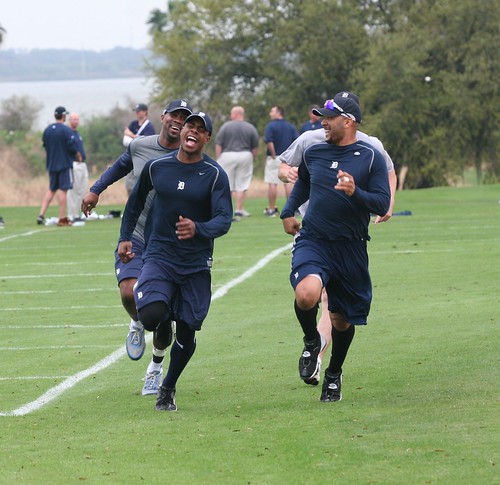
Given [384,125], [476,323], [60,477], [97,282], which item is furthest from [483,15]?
[60,477]

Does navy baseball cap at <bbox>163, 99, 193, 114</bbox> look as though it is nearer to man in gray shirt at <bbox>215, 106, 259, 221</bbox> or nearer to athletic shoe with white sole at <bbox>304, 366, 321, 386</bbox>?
athletic shoe with white sole at <bbox>304, 366, 321, 386</bbox>

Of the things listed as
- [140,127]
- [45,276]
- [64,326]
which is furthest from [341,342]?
[140,127]

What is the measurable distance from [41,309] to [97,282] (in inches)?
92.7

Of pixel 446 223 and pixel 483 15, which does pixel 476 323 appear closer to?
pixel 446 223

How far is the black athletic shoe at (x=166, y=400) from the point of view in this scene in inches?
364

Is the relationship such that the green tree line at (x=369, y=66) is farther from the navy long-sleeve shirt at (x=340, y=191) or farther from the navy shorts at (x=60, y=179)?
the navy long-sleeve shirt at (x=340, y=191)

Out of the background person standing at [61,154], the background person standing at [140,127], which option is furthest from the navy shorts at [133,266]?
the background person standing at [61,154]

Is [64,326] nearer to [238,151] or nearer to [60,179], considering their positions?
[60,179]

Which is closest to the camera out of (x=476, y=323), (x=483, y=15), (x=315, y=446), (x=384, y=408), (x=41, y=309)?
(x=315, y=446)

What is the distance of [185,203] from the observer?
930 centimetres

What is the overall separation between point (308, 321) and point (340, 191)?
2.94ft

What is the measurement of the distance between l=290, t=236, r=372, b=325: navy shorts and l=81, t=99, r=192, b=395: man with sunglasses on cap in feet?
4.38

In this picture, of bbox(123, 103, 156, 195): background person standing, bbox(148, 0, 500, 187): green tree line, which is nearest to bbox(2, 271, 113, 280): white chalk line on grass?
bbox(123, 103, 156, 195): background person standing

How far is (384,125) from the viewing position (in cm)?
4916
